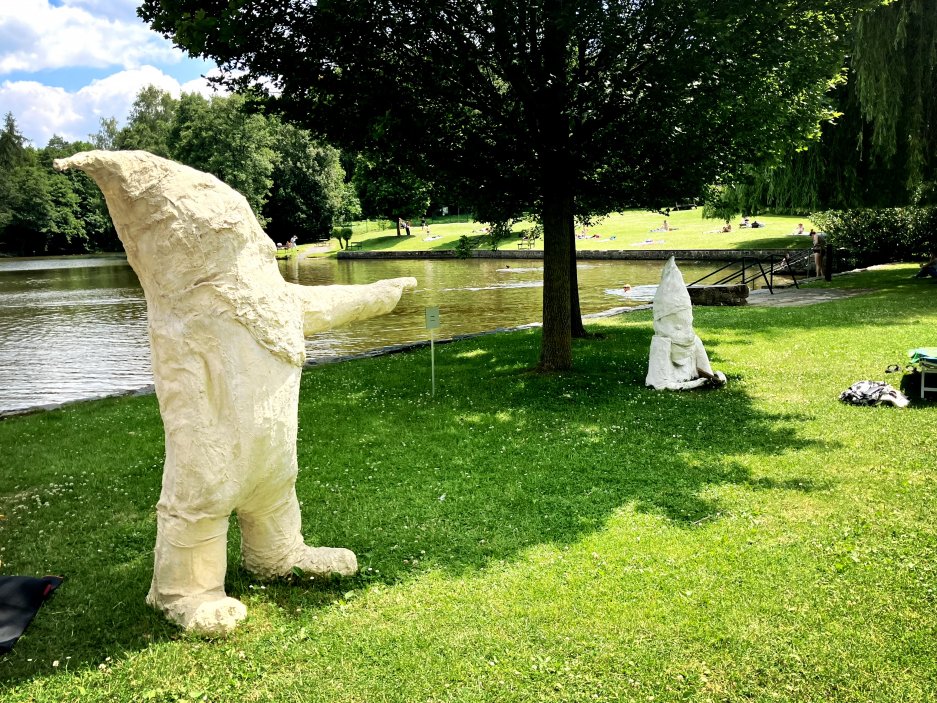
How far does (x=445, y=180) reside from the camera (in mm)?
12086

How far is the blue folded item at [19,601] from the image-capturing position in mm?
4395

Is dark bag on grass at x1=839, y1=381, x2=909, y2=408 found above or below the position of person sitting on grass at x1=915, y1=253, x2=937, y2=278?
below

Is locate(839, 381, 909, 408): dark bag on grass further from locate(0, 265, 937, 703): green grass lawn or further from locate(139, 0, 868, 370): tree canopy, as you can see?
locate(139, 0, 868, 370): tree canopy

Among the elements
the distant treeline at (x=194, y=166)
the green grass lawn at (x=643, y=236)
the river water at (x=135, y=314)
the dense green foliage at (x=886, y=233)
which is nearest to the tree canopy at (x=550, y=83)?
the river water at (x=135, y=314)

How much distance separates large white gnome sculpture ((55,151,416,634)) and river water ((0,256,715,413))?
9.92 metres

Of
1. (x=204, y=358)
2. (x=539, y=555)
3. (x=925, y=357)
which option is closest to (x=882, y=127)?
(x=925, y=357)

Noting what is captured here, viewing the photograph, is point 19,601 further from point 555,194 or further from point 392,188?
point 392,188

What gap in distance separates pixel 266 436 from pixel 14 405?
39.8 feet

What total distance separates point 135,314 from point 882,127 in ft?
85.2

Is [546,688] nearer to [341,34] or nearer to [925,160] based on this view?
[341,34]

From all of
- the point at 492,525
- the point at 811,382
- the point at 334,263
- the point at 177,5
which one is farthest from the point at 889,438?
the point at 334,263

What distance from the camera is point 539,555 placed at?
544 centimetres

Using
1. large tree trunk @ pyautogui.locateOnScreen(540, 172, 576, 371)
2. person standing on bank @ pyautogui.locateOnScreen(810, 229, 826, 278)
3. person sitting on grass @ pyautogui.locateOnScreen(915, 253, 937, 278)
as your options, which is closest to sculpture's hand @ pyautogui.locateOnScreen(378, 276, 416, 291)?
large tree trunk @ pyautogui.locateOnScreen(540, 172, 576, 371)

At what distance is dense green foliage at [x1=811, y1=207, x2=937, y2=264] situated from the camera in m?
26.5
